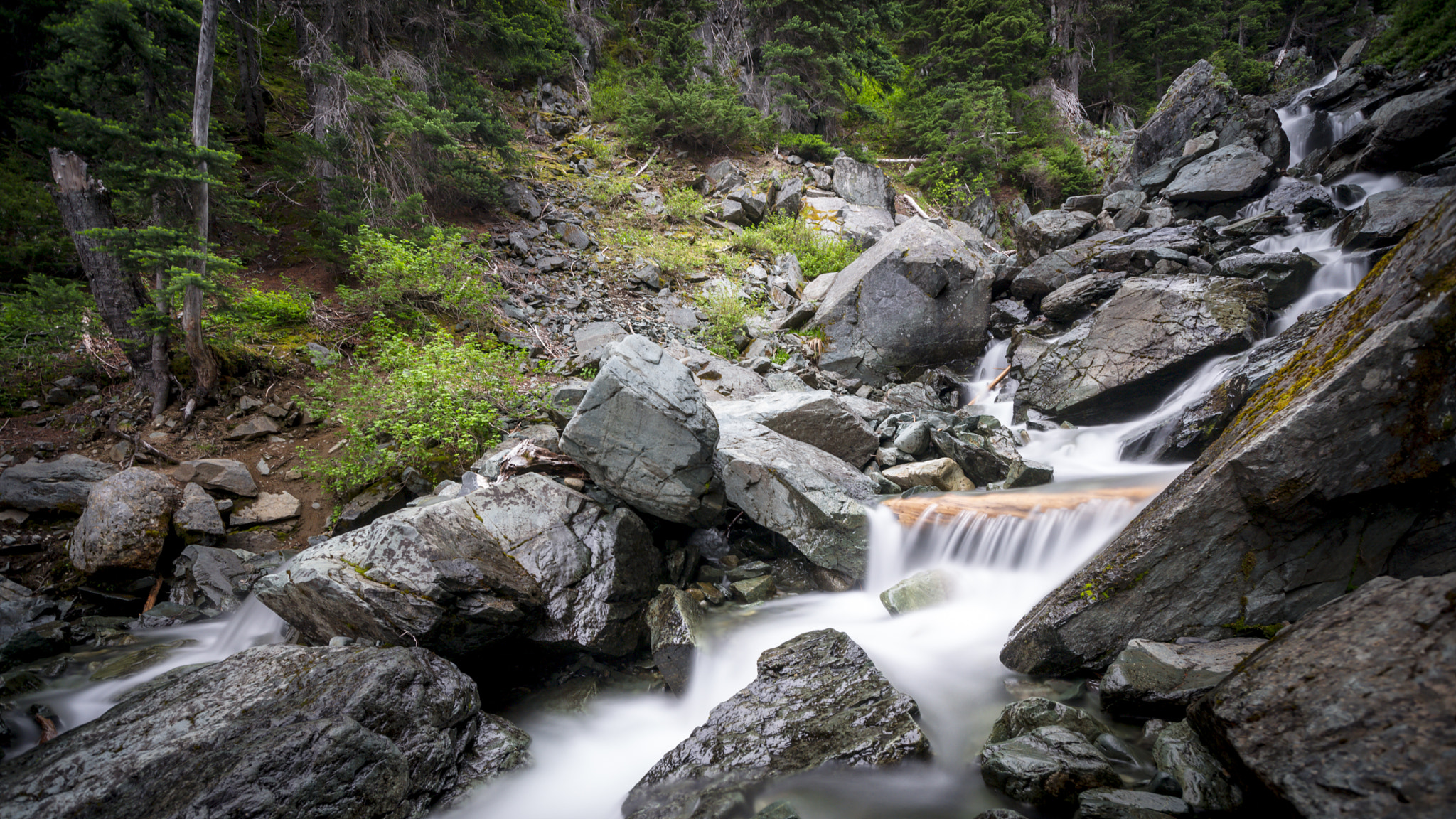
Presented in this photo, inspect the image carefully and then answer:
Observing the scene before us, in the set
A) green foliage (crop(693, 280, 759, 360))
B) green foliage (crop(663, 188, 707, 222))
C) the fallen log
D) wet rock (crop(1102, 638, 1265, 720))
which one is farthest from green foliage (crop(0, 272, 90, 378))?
wet rock (crop(1102, 638, 1265, 720))

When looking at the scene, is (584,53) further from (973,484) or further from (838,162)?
(973,484)

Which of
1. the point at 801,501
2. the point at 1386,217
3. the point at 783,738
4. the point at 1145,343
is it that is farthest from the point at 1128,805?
the point at 1386,217

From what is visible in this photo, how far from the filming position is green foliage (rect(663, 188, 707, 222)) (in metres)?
13.5

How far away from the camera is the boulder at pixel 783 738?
301cm

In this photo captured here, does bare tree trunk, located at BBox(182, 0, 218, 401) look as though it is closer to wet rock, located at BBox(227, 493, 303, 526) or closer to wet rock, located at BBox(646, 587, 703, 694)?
wet rock, located at BBox(227, 493, 303, 526)

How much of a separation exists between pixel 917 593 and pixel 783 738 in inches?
81.6

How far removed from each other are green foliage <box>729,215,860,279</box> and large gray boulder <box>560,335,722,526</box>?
880 cm

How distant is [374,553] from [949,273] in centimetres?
969

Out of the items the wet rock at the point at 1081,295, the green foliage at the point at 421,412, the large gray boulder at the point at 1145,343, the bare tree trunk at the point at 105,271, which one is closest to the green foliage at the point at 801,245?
the wet rock at the point at 1081,295

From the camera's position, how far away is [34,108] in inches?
250

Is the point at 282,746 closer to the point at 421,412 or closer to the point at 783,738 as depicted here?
the point at 783,738

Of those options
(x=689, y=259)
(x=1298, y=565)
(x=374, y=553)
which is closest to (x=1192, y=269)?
(x=1298, y=565)

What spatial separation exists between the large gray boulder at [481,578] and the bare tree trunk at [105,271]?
18.0 feet

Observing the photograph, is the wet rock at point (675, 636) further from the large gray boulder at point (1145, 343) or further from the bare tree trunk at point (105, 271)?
the bare tree trunk at point (105, 271)
